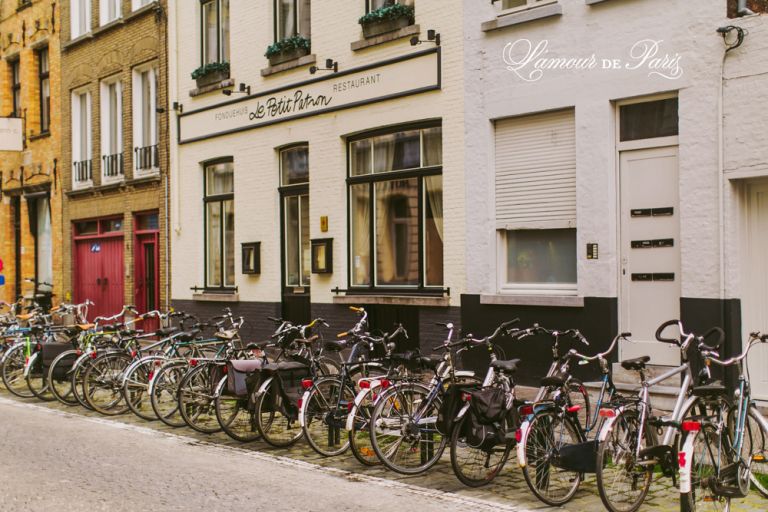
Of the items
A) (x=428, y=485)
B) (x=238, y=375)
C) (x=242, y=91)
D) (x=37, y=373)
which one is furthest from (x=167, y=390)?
(x=242, y=91)

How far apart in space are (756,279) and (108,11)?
16.4 metres

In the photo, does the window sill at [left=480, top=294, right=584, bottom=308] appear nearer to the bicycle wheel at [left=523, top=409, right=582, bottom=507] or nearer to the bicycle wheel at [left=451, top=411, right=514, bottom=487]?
the bicycle wheel at [left=451, top=411, right=514, bottom=487]

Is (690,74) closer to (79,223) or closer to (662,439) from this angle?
(662,439)

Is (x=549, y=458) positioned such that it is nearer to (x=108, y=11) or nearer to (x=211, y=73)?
(x=211, y=73)

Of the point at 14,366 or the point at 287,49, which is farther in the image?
the point at 287,49

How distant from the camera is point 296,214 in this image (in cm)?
1639

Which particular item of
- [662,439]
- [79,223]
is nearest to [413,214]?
[662,439]

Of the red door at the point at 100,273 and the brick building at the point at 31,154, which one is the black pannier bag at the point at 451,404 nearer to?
the red door at the point at 100,273

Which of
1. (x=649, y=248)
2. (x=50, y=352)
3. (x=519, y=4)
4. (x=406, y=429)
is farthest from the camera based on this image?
(x=50, y=352)

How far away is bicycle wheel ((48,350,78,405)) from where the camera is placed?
1269 cm

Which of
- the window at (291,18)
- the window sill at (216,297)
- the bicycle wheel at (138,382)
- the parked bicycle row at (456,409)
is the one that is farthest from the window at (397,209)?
the bicycle wheel at (138,382)

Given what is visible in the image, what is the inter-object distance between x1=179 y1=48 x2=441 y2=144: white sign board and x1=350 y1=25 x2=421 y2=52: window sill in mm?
307

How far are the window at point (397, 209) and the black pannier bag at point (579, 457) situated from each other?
6.82 metres

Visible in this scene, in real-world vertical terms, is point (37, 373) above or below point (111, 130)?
below
